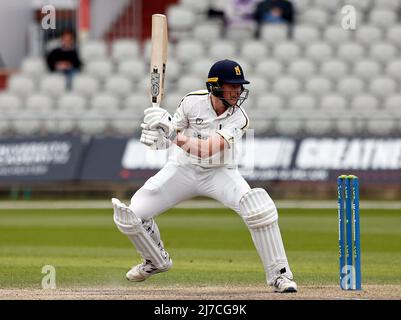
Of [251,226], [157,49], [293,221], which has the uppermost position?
[157,49]

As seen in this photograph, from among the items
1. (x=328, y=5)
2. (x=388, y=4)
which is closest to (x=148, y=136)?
(x=328, y=5)

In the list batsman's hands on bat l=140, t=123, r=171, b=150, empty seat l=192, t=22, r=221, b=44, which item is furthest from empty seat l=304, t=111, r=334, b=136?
A: batsman's hands on bat l=140, t=123, r=171, b=150

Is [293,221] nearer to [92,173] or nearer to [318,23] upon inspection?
[92,173]

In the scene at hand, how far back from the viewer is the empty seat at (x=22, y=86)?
22.1 meters

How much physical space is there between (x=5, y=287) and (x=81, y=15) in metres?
15.0

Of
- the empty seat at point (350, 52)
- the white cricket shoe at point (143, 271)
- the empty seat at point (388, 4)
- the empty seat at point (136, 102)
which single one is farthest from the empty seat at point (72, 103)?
the white cricket shoe at point (143, 271)

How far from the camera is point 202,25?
22.4m

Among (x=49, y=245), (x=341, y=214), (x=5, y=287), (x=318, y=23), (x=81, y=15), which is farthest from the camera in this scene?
(x=81, y=15)

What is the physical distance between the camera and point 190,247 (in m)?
13.2

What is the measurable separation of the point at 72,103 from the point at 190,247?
850 cm

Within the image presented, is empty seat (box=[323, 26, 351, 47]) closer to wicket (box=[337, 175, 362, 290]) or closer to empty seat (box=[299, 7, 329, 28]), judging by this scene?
empty seat (box=[299, 7, 329, 28])

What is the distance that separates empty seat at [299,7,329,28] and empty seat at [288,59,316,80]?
4.04 feet

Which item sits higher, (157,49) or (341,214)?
(157,49)

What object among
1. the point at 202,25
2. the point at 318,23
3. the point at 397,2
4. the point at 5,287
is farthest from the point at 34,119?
the point at 5,287
